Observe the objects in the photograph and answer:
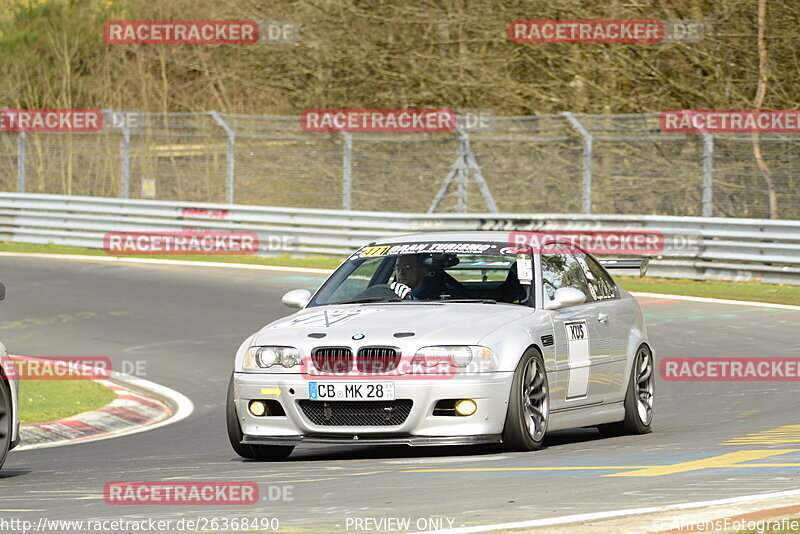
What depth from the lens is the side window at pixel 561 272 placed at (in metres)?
9.91

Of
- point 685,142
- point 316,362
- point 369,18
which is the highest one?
point 369,18

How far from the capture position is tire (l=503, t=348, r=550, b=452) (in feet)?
28.5

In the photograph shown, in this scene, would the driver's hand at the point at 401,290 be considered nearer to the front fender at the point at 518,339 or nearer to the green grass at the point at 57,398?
the front fender at the point at 518,339

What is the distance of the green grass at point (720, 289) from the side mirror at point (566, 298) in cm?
1049

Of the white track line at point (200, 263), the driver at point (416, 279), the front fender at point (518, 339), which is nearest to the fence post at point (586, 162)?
the white track line at point (200, 263)

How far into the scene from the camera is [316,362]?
344 inches

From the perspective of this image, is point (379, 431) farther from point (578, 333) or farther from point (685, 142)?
point (685, 142)

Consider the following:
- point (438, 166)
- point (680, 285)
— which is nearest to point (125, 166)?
point (438, 166)

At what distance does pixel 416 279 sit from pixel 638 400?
1.90 m

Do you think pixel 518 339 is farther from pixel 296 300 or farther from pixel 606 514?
pixel 606 514

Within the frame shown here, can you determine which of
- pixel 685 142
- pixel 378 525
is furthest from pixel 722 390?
pixel 685 142

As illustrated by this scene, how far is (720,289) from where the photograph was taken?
2112 cm

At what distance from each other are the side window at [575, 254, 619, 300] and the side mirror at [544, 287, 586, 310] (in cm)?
89

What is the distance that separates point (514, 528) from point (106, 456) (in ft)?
17.0
